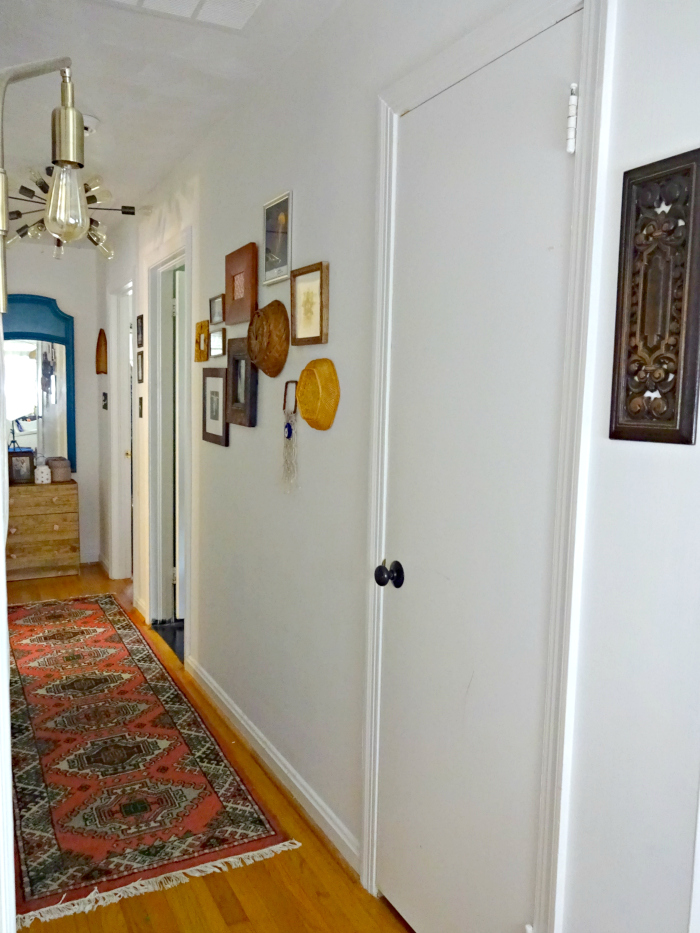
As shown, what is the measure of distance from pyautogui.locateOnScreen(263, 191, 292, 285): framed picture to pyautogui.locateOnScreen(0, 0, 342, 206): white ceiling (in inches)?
18.7

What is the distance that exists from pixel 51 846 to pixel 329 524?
4.22 feet

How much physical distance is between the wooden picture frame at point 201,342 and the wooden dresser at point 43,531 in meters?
2.47

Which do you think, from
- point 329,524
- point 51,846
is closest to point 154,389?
point 329,524

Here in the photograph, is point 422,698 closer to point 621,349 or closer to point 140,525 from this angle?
point 621,349

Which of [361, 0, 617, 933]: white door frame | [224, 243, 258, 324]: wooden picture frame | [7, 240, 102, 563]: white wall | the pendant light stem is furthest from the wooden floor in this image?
[7, 240, 102, 563]: white wall

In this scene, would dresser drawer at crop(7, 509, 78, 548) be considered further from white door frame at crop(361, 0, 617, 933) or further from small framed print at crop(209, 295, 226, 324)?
white door frame at crop(361, 0, 617, 933)

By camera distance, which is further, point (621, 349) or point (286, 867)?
point (286, 867)

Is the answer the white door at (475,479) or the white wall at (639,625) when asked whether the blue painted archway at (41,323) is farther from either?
the white wall at (639,625)

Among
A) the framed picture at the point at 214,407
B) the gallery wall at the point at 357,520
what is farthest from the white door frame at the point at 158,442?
the framed picture at the point at 214,407

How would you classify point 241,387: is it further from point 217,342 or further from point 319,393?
point 319,393

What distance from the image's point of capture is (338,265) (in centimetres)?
213

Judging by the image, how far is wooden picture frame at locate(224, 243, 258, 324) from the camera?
A: 106 inches

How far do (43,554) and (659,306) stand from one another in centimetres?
504

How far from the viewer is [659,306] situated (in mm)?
1122
